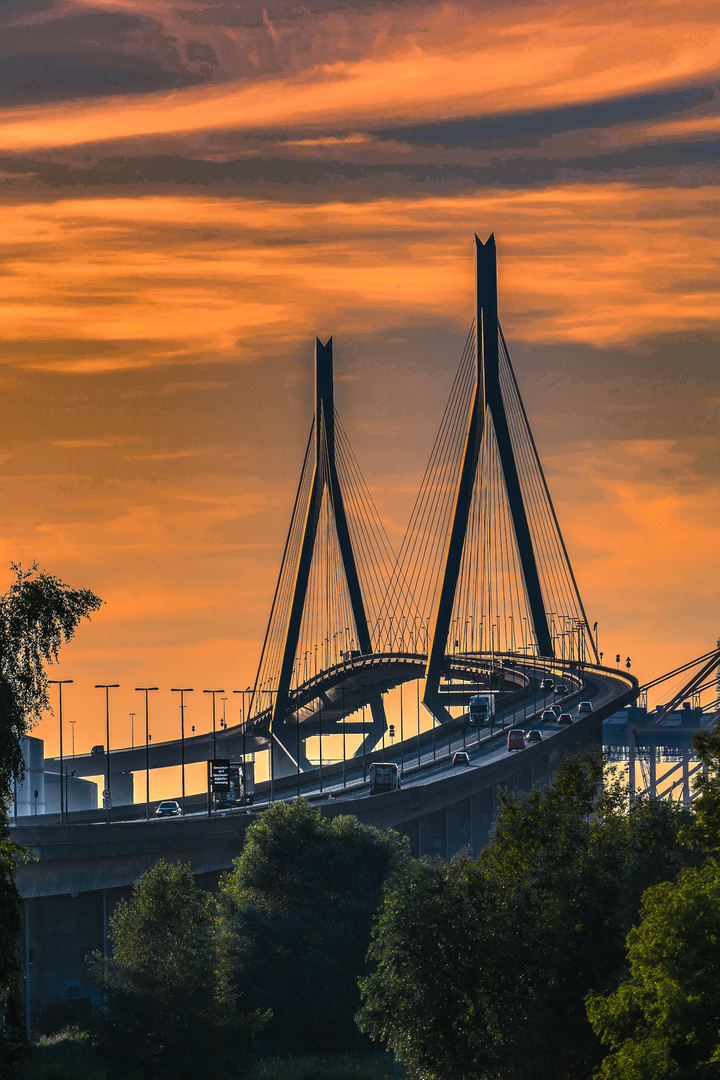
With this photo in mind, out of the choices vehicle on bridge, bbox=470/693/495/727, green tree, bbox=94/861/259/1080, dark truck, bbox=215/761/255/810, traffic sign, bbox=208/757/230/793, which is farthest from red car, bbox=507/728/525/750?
green tree, bbox=94/861/259/1080

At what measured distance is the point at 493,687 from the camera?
189m

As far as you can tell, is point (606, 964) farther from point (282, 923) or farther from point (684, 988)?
point (282, 923)

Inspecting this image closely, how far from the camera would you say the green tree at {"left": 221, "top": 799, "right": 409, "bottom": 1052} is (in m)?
70.7

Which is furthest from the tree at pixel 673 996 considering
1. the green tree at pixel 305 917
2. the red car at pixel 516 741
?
the red car at pixel 516 741

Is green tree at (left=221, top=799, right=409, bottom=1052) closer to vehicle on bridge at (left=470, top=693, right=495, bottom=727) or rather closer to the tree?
the tree

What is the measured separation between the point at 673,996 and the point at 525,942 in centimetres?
1113

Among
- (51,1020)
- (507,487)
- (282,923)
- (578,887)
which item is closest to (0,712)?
(578,887)

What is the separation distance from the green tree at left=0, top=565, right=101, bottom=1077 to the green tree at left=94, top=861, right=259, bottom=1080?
20.7m

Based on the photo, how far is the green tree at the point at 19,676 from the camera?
37781mm

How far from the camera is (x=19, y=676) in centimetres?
3928

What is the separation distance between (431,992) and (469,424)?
→ 92.0 m

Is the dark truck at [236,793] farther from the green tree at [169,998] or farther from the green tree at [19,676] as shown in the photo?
the green tree at [19,676]

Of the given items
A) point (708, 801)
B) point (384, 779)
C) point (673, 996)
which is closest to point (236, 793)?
point (384, 779)

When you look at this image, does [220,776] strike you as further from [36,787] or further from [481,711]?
[36,787]
